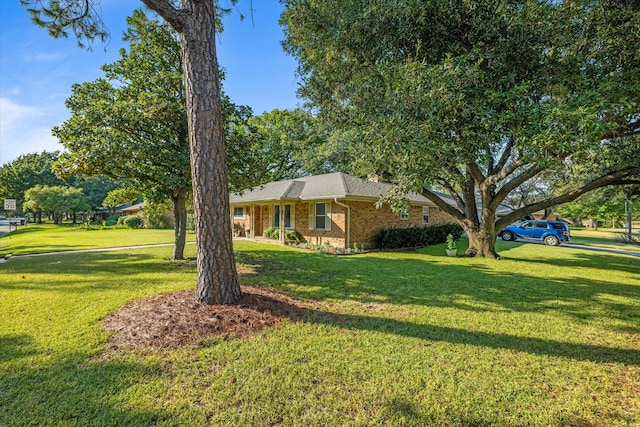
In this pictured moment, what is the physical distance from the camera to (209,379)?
10.4 feet

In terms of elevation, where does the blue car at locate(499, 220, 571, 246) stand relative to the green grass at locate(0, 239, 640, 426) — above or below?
above

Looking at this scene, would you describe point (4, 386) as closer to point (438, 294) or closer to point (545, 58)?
point (438, 294)

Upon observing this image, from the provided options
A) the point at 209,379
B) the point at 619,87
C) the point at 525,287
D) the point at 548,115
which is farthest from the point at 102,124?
the point at 525,287

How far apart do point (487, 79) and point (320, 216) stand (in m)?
10.8

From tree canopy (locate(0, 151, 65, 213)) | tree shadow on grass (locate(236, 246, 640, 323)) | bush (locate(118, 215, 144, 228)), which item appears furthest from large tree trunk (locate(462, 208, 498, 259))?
tree canopy (locate(0, 151, 65, 213))

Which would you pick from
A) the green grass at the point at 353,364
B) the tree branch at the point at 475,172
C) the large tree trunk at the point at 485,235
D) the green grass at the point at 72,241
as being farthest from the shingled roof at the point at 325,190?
the green grass at the point at 353,364

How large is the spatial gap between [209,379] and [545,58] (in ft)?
25.2

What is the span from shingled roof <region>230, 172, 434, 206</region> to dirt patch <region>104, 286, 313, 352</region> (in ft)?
26.4

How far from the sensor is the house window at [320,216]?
1505cm

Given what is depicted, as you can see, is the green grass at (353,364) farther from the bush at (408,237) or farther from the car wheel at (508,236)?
the car wheel at (508,236)

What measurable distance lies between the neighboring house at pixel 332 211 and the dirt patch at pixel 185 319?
7176mm

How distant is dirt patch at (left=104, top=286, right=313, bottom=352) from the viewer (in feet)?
13.3

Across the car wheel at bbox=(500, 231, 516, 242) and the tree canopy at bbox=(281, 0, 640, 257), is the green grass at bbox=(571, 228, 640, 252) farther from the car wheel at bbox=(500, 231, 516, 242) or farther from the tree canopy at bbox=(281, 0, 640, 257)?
the tree canopy at bbox=(281, 0, 640, 257)

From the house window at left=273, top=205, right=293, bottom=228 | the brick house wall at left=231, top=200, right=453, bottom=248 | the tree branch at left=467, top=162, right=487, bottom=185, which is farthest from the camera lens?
the house window at left=273, top=205, right=293, bottom=228
